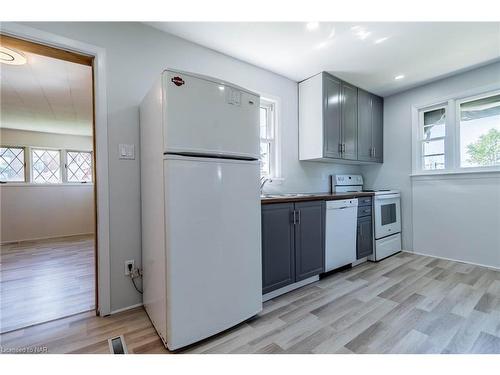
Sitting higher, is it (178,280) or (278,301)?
(178,280)

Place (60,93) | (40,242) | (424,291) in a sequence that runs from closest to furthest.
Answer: (424,291)
(60,93)
(40,242)

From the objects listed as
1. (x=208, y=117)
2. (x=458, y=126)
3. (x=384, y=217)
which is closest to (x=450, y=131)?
(x=458, y=126)

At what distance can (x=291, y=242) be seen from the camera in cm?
208

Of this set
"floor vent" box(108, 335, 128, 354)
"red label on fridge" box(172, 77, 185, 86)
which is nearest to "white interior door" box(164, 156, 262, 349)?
"floor vent" box(108, 335, 128, 354)

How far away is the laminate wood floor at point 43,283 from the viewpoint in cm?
182

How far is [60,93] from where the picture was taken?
3.12 meters

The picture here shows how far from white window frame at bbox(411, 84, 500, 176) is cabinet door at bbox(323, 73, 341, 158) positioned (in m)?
1.27

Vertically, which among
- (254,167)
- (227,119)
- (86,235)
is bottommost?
(86,235)

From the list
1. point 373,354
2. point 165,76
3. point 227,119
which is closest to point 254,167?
point 227,119

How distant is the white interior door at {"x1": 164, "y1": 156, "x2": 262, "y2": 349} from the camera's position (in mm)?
1317

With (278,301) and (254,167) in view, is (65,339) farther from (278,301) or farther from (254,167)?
(254,167)

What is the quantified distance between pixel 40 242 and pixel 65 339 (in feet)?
13.5

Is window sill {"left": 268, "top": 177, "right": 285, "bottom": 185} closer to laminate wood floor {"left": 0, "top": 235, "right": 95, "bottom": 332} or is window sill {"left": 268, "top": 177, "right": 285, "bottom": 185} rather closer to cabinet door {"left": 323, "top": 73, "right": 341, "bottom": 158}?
cabinet door {"left": 323, "top": 73, "right": 341, "bottom": 158}

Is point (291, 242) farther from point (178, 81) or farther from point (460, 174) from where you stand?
point (460, 174)
